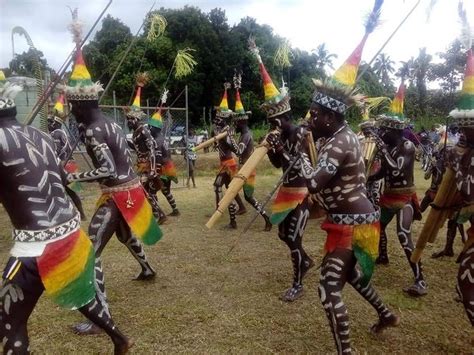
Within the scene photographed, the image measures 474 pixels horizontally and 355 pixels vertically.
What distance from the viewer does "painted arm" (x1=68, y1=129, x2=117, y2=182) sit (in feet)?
12.5

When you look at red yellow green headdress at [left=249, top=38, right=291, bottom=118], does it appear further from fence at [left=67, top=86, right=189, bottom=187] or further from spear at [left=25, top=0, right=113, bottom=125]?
fence at [left=67, top=86, right=189, bottom=187]

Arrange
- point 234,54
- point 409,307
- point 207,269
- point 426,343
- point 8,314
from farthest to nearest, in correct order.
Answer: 1. point 234,54
2. point 207,269
3. point 409,307
4. point 426,343
5. point 8,314

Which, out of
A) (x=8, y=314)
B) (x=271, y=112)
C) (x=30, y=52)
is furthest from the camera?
(x=271, y=112)

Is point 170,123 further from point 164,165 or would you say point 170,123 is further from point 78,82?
point 78,82

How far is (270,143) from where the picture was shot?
4.13 m

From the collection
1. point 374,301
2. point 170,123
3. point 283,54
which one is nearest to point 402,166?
point 374,301

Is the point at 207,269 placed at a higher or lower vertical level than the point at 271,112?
lower

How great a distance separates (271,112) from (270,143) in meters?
0.80

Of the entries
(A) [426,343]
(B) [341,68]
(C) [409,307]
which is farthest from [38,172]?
(C) [409,307]

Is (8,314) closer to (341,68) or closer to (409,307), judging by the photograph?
(341,68)

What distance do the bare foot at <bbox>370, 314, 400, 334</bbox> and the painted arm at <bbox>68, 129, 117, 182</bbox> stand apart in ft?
8.36

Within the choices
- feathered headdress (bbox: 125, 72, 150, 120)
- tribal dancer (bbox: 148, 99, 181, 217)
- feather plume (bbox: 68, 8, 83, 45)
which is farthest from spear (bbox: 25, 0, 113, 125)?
tribal dancer (bbox: 148, 99, 181, 217)

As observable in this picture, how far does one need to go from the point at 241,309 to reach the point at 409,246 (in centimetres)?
190

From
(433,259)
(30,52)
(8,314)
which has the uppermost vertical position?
(30,52)
